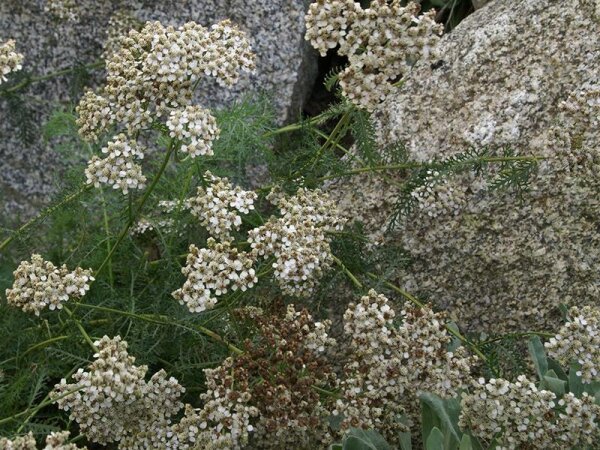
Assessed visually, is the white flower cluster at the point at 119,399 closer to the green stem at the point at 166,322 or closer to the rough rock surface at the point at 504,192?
the green stem at the point at 166,322

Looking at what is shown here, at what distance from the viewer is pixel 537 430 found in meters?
2.68

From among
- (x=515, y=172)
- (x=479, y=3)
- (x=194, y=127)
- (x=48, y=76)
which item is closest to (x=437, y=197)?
(x=515, y=172)

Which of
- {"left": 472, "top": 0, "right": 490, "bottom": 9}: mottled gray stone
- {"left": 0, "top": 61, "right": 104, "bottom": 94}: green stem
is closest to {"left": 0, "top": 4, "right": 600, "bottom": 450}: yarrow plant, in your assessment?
{"left": 0, "top": 61, "right": 104, "bottom": 94}: green stem

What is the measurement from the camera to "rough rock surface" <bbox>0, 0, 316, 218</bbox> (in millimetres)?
4770

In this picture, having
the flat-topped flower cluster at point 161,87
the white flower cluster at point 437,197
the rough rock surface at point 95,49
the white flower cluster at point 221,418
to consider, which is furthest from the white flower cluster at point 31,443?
the rough rock surface at point 95,49

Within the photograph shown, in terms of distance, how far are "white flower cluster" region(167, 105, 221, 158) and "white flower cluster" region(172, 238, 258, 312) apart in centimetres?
26

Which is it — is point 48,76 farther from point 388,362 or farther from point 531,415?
point 531,415

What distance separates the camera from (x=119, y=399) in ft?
8.79

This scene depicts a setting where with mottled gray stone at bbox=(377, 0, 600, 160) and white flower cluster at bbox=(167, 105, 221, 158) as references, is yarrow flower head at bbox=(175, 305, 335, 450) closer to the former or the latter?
white flower cluster at bbox=(167, 105, 221, 158)

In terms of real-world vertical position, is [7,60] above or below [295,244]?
above

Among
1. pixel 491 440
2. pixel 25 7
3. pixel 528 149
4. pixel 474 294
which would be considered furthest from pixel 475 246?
pixel 25 7

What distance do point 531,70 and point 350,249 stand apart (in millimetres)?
1084

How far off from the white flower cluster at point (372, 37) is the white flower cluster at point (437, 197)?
821 millimetres

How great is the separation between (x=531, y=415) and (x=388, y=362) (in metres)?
0.41
